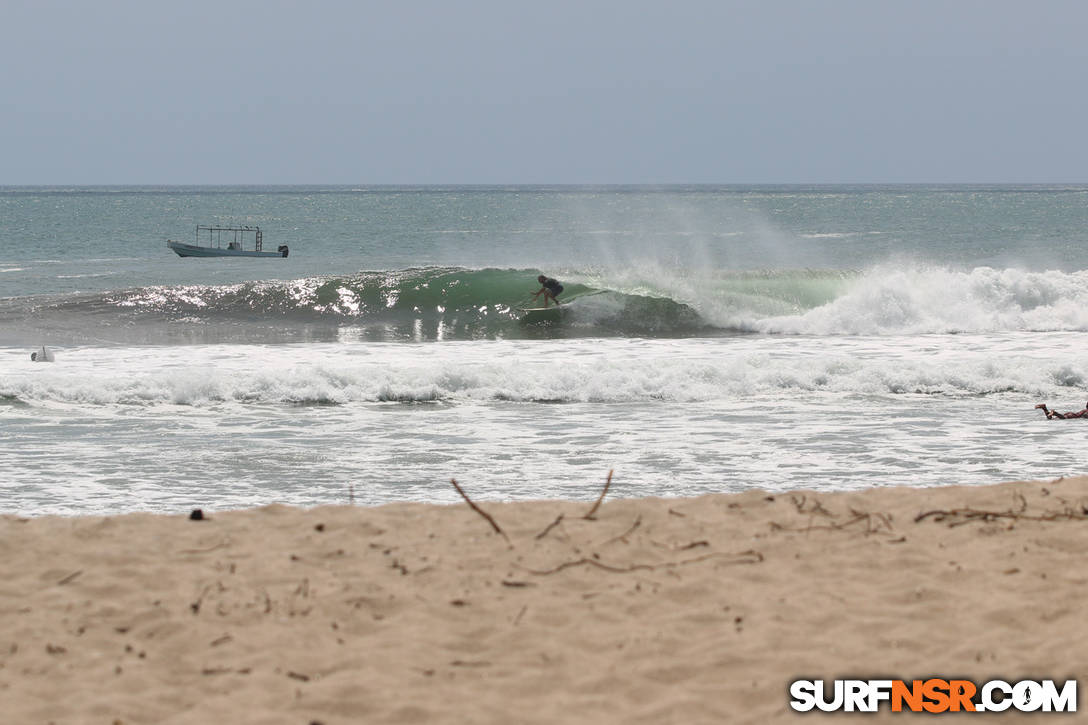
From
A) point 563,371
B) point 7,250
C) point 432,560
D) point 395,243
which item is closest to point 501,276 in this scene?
point 563,371

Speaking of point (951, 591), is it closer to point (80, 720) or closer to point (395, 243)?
point (80, 720)

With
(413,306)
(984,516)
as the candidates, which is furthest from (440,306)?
(984,516)

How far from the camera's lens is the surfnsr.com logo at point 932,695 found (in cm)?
418

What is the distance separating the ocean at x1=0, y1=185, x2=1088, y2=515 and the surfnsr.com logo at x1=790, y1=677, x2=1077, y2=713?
4.80 metres

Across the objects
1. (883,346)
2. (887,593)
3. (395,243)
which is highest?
(395,243)

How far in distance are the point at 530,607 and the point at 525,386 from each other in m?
10.5

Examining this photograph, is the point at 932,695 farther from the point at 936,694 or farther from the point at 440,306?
the point at 440,306

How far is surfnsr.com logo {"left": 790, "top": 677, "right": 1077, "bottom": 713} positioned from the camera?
4.18 m

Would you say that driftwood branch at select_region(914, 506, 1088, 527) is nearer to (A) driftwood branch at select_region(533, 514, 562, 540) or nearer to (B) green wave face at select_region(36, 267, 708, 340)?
(A) driftwood branch at select_region(533, 514, 562, 540)

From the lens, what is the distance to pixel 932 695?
14.1ft

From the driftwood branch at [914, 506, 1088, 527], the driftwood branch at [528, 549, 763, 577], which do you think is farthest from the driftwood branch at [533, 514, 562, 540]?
the driftwood branch at [914, 506, 1088, 527]

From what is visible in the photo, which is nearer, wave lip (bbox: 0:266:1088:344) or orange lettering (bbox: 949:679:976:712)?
orange lettering (bbox: 949:679:976:712)

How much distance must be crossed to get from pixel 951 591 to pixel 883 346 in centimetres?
1717

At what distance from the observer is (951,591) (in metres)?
5.31
